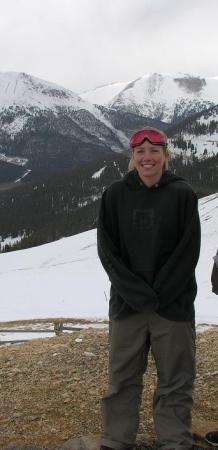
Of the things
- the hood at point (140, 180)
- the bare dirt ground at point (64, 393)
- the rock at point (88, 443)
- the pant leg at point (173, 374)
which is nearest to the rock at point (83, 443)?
the rock at point (88, 443)

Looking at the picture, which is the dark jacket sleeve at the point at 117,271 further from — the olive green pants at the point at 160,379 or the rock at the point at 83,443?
the rock at the point at 83,443

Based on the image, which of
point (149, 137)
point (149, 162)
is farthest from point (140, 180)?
point (149, 137)

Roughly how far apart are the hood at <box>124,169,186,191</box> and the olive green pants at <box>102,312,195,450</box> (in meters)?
1.11

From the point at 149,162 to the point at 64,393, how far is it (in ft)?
10.7

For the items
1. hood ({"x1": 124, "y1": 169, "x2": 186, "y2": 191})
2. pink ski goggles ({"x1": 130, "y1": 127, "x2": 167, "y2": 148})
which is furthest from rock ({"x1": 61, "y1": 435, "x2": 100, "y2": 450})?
pink ski goggles ({"x1": 130, "y1": 127, "x2": 167, "y2": 148})

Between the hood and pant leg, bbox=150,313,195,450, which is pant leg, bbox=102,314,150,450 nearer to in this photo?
pant leg, bbox=150,313,195,450

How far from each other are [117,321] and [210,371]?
2821mm

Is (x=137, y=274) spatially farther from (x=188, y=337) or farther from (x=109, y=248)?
(x=188, y=337)

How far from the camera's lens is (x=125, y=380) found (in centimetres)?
453

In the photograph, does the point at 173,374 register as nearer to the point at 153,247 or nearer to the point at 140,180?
the point at 153,247

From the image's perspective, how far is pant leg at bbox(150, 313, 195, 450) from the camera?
14.2 feet

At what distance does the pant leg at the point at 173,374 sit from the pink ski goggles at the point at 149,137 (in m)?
1.51

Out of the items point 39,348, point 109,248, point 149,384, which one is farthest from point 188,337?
point 39,348

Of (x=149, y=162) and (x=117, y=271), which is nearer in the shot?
(x=117, y=271)
